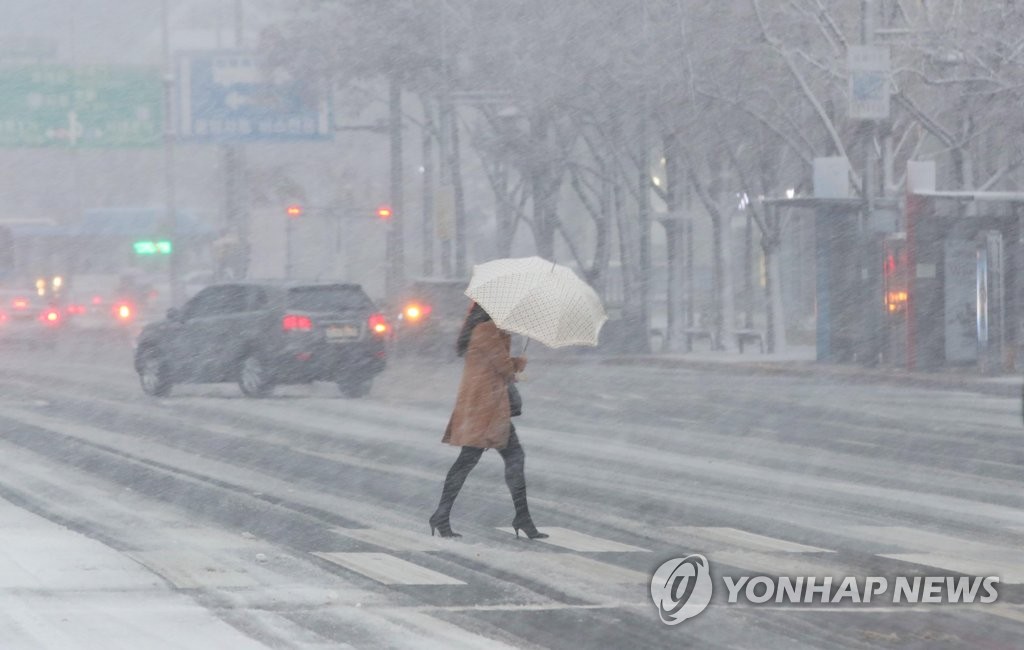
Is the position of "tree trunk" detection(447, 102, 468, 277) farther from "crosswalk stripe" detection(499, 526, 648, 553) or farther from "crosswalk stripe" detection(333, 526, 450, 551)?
"crosswalk stripe" detection(499, 526, 648, 553)

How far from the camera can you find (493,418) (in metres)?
11.2

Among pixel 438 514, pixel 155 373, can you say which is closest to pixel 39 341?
pixel 155 373

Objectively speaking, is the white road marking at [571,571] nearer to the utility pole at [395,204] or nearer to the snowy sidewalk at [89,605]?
the snowy sidewalk at [89,605]

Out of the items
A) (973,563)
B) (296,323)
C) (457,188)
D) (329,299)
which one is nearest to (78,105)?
(457,188)

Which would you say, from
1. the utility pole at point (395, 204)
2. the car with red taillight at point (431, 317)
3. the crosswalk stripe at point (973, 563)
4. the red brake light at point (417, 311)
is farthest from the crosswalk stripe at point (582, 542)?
the utility pole at point (395, 204)

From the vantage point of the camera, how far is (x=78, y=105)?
5459cm

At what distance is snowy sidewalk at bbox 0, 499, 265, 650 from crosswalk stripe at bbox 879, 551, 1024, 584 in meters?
4.08

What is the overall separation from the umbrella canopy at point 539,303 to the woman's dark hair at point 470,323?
0.76 ft

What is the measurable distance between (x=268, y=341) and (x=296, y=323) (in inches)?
17.9

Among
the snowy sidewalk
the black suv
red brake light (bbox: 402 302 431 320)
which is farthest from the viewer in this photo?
red brake light (bbox: 402 302 431 320)

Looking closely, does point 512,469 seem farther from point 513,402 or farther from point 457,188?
point 457,188

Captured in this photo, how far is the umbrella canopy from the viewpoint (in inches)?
431

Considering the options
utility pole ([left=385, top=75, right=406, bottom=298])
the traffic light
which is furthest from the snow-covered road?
the traffic light

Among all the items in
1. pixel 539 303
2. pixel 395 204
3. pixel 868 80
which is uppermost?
pixel 868 80
